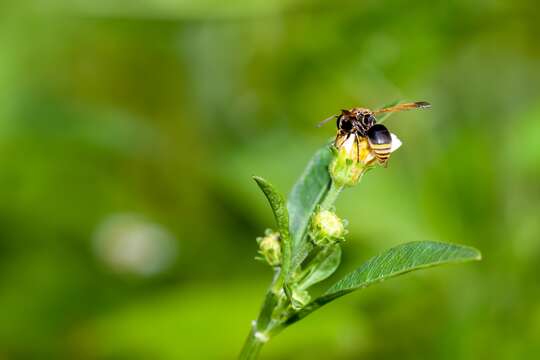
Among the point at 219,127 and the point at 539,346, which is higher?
the point at 219,127

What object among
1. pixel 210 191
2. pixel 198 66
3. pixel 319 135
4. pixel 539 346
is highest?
pixel 198 66

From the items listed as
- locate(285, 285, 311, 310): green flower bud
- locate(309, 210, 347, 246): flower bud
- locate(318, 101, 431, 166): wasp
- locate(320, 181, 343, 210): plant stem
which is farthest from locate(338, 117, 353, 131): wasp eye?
locate(285, 285, 311, 310): green flower bud

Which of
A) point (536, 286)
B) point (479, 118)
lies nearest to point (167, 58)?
point (479, 118)

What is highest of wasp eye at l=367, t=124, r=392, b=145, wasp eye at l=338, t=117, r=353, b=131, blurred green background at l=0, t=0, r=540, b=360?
wasp eye at l=338, t=117, r=353, b=131

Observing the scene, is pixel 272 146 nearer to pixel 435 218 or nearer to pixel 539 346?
pixel 435 218

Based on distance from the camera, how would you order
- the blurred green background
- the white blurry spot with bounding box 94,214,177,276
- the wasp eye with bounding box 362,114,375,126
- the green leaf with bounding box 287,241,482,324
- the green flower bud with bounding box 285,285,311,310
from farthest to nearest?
the white blurry spot with bounding box 94,214,177,276
the blurred green background
the wasp eye with bounding box 362,114,375,126
the green flower bud with bounding box 285,285,311,310
the green leaf with bounding box 287,241,482,324

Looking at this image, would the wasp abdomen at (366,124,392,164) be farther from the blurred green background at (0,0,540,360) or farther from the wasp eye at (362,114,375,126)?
the blurred green background at (0,0,540,360)
